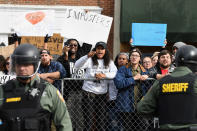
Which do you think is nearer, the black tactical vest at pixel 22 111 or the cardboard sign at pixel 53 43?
the black tactical vest at pixel 22 111

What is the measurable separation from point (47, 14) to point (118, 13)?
5.29 m

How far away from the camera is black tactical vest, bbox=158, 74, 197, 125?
404cm

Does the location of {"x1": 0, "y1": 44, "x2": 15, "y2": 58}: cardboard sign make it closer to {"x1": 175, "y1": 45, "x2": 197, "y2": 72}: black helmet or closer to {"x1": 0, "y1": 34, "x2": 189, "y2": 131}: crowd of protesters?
{"x1": 0, "y1": 34, "x2": 189, "y2": 131}: crowd of protesters

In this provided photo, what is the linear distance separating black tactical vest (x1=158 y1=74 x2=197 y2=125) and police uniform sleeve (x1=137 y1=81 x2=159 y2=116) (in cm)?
11

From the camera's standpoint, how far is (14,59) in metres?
3.67

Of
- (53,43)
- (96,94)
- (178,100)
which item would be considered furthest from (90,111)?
(178,100)

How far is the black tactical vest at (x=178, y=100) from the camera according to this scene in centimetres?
404

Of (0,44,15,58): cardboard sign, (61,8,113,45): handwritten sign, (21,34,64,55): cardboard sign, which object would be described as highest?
(61,8,113,45): handwritten sign

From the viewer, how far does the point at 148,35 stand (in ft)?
30.1

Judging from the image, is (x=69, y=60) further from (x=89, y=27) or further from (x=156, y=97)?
(x=156, y=97)

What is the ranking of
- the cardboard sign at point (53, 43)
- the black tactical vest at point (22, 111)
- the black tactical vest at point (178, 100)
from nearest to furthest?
the black tactical vest at point (22, 111) → the black tactical vest at point (178, 100) → the cardboard sign at point (53, 43)

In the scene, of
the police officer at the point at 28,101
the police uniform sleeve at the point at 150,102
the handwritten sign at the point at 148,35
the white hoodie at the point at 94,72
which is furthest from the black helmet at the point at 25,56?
the handwritten sign at the point at 148,35

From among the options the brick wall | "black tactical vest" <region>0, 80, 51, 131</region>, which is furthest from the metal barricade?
the brick wall

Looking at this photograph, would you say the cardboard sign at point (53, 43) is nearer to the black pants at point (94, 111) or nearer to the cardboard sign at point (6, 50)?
the cardboard sign at point (6, 50)
